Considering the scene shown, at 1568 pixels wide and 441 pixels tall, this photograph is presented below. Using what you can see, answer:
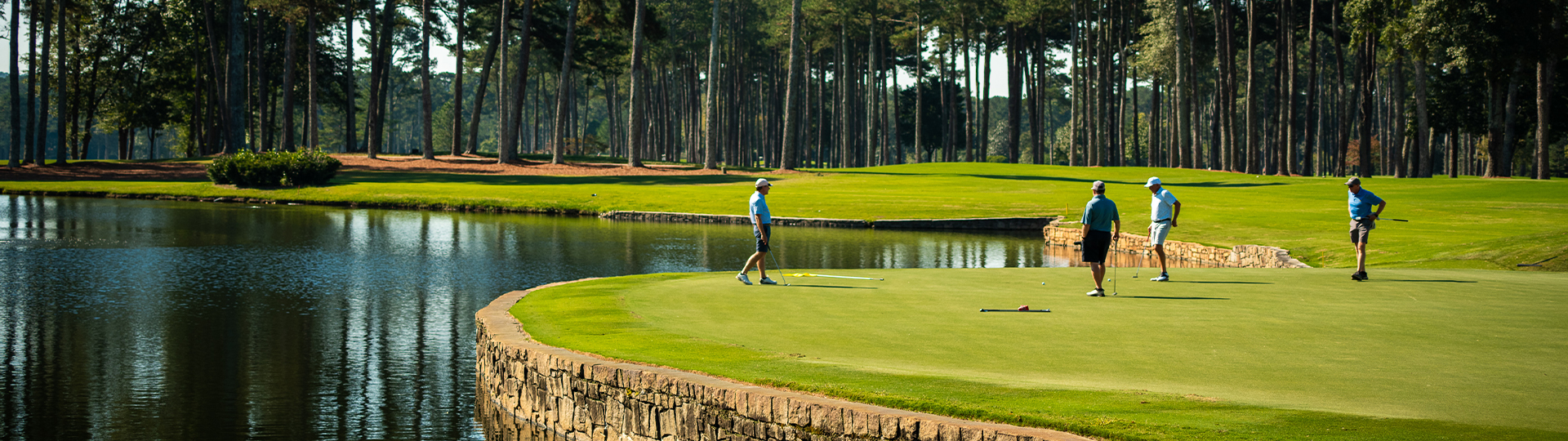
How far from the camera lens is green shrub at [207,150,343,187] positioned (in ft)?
156

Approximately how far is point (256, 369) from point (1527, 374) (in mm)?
11438

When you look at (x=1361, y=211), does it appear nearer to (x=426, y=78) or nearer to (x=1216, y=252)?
(x=1216, y=252)

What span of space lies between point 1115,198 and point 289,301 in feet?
106

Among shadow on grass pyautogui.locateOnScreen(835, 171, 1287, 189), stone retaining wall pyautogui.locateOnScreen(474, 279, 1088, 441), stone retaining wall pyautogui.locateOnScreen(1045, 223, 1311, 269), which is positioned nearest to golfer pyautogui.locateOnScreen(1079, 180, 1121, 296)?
stone retaining wall pyautogui.locateOnScreen(1045, 223, 1311, 269)

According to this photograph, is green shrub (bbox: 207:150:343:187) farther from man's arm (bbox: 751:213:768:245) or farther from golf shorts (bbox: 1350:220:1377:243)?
golf shorts (bbox: 1350:220:1377:243)

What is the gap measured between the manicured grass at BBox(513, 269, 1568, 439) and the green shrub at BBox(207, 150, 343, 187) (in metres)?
37.6

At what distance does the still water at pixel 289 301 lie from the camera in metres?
→ 10.1

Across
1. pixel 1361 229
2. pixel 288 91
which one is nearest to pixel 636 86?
pixel 288 91

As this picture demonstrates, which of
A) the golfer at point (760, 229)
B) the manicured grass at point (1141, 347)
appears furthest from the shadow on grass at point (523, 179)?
the manicured grass at point (1141, 347)

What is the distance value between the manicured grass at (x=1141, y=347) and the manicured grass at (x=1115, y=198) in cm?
893

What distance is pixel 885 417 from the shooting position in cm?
686

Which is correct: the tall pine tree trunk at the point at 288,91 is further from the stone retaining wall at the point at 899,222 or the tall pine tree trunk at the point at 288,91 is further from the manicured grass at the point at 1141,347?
the manicured grass at the point at 1141,347

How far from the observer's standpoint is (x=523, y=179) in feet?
169

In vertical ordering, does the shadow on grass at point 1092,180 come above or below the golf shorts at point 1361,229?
above
